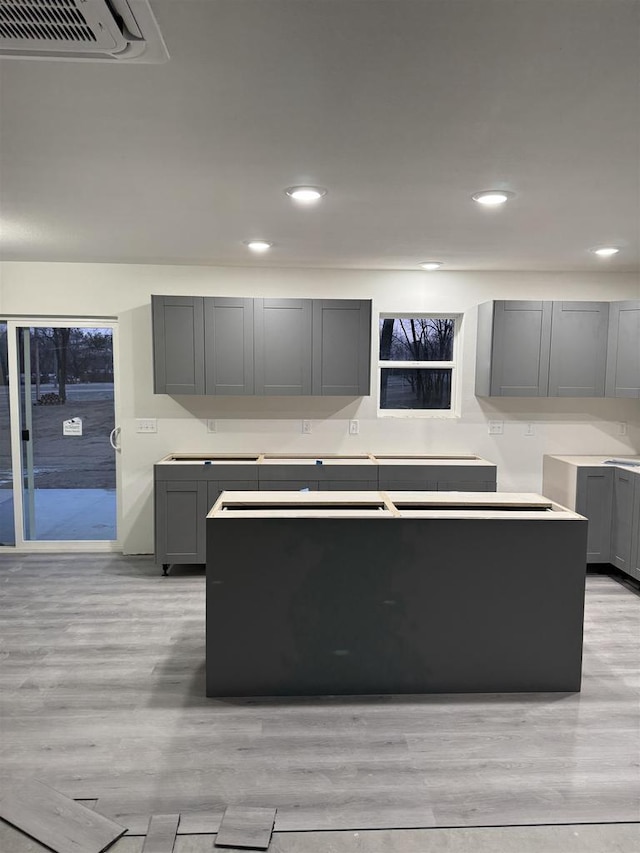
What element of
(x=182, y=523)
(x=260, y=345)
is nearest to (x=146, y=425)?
(x=182, y=523)

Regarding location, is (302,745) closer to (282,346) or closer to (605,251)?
Result: (282,346)

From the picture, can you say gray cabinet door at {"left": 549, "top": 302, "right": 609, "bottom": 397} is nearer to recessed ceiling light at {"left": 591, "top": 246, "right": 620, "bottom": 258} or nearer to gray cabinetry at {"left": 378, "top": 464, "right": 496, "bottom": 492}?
recessed ceiling light at {"left": 591, "top": 246, "right": 620, "bottom": 258}

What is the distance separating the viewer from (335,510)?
111 inches

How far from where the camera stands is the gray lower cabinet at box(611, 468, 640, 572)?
13.8ft

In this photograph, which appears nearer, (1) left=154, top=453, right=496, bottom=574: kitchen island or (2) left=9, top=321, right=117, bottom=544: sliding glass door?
(1) left=154, top=453, right=496, bottom=574: kitchen island

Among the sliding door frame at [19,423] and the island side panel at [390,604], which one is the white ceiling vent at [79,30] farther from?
the sliding door frame at [19,423]

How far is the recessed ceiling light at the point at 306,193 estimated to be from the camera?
258cm

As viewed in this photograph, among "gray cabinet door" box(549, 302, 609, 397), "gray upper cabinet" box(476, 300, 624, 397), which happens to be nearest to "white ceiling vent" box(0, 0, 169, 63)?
"gray upper cabinet" box(476, 300, 624, 397)

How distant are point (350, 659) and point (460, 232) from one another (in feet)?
8.22

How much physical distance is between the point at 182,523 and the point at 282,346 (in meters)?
1.60

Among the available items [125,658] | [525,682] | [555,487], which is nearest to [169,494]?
[125,658]

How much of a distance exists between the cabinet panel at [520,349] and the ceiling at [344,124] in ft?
3.47

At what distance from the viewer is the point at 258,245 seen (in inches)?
152

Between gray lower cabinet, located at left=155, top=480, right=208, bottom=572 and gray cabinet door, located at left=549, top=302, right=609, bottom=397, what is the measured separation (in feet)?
9.84
